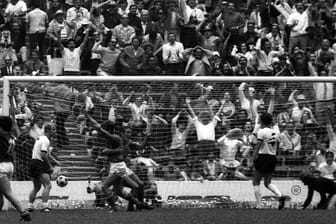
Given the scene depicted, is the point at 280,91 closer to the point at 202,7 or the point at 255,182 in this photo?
the point at 255,182

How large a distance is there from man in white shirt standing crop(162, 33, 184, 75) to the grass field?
6681 millimetres

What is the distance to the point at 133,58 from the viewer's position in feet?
86.0

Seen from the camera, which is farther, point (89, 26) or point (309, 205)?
point (89, 26)

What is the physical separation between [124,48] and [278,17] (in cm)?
522

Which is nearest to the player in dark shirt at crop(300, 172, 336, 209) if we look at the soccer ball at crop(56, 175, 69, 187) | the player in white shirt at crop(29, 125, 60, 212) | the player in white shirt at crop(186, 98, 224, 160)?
the player in white shirt at crop(186, 98, 224, 160)

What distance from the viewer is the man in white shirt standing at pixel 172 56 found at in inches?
1053

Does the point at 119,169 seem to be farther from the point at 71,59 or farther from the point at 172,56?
A: the point at 172,56

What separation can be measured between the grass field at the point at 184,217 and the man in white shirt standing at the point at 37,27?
8.11 meters

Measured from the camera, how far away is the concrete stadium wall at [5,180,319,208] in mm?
21828

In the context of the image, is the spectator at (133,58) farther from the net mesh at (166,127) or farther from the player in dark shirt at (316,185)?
the player in dark shirt at (316,185)

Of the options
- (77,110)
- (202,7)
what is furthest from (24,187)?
(202,7)

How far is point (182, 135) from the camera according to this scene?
2214 cm

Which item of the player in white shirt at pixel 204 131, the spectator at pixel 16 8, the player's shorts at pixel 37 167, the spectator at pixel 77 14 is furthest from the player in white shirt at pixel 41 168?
the spectator at pixel 16 8

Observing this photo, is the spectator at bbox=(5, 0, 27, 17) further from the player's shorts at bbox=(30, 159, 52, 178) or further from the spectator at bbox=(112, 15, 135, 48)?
the player's shorts at bbox=(30, 159, 52, 178)
